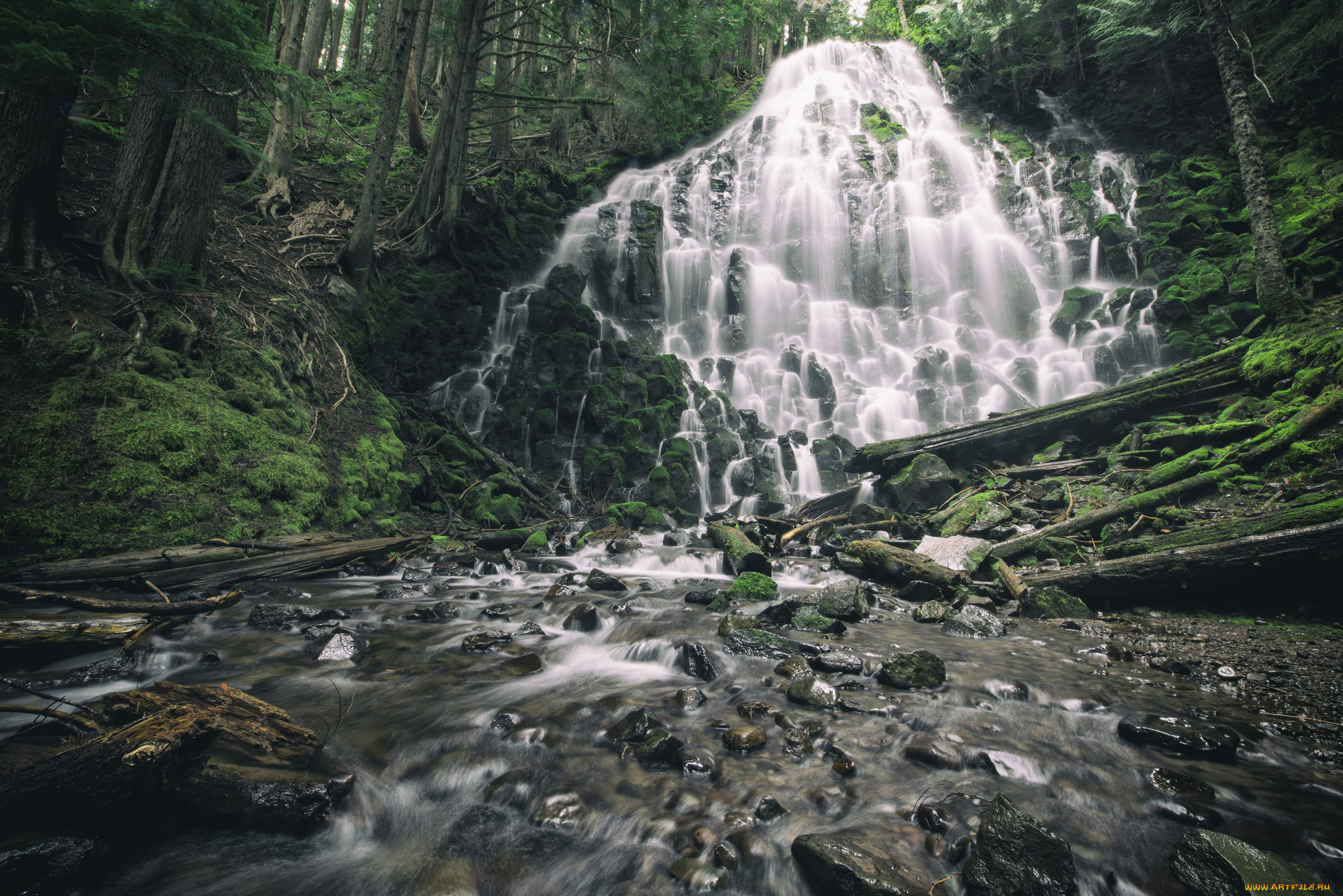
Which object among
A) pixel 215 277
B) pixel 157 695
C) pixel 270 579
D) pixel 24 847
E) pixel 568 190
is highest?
pixel 568 190

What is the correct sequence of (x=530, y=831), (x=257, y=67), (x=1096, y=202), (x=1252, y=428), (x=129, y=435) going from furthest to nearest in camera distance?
(x=1096, y=202), (x=1252, y=428), (x=257, y=67), (x=129, y=435), (x=530, y=831)

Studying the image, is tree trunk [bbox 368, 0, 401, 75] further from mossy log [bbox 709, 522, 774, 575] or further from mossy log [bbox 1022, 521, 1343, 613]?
mossy log [bbox 1022, 521, 1343, 613]

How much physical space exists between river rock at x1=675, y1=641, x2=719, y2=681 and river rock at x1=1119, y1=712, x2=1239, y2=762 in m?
2.77

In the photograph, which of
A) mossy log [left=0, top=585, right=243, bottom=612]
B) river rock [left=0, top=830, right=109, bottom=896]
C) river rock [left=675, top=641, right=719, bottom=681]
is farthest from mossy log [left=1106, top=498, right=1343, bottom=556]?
mossy log [left=0, top=585, right=243, bottom=612]

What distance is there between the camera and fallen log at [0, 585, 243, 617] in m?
3.82

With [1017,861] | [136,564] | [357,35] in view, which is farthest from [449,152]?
[357,35]

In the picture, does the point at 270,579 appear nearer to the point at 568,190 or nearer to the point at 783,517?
the point at 783,517

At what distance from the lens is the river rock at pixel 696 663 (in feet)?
14.4

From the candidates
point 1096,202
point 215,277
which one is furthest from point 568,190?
point 1096,202

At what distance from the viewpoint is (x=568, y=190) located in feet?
68.4

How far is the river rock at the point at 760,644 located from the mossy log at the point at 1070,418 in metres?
7.16

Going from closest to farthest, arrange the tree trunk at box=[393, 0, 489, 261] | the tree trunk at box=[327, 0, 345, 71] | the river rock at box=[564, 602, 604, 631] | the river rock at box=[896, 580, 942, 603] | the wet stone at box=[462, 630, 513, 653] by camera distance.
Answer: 1. the wet stone at box=[462, 630, 513, 653]
2. the river rock at box=[564, 602, 604, 631]
3. the river rock at box=[896, 580, 942, 603]
4. the tree trunk at box=[393, 0, 489, 261]
5. the tree trunk at box=[327, 0, 345, 71]

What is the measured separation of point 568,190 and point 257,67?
16091 millimetres

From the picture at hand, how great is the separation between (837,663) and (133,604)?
19.2 feet
